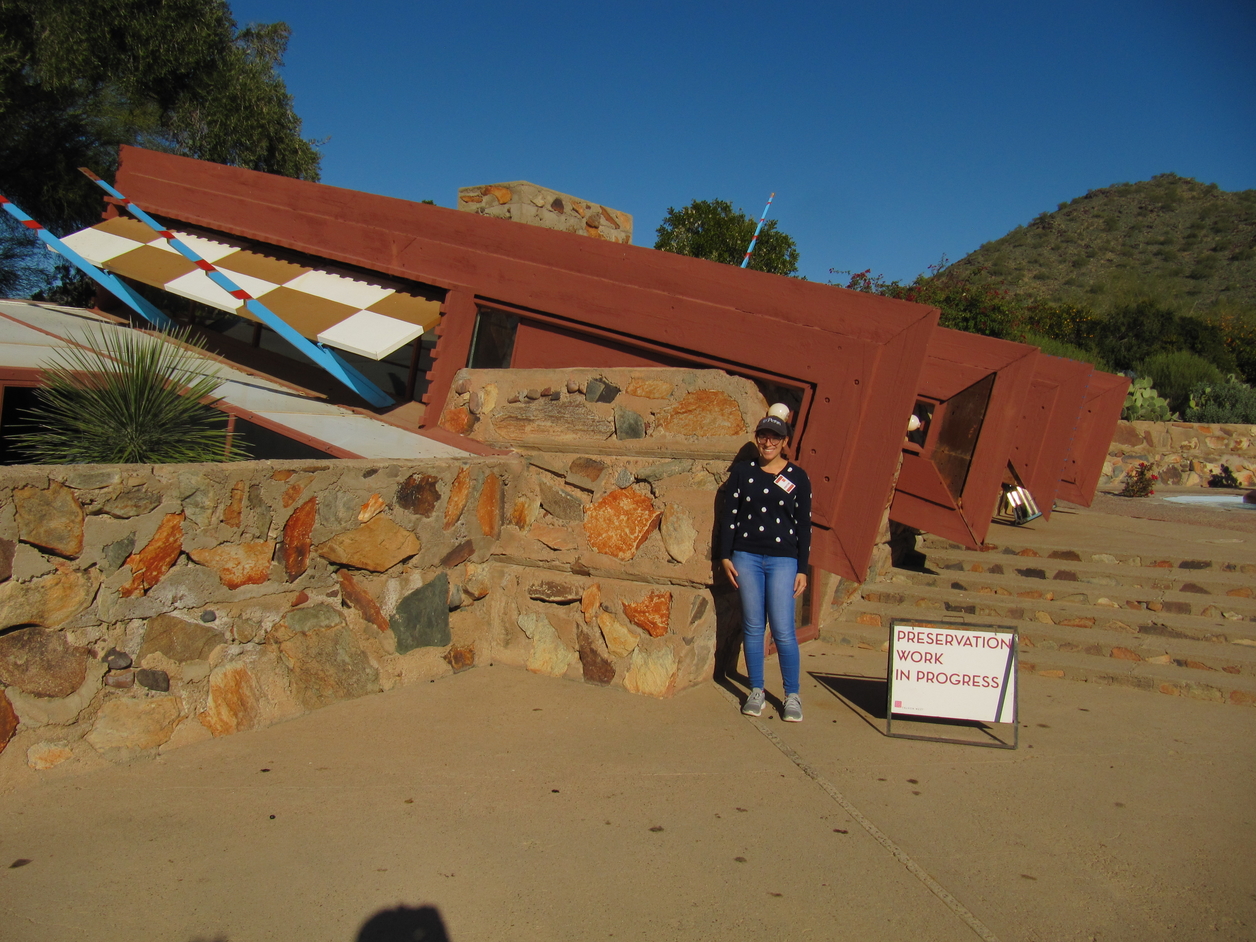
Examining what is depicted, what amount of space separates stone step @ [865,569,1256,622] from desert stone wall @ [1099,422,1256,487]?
10.7 m

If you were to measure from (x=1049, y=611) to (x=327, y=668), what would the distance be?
538cm

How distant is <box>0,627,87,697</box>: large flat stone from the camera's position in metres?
3.01

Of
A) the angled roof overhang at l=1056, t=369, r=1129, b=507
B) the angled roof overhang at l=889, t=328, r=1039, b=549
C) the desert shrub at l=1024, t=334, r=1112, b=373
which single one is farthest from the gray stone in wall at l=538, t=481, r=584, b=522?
the desert shrub at l=1024, t=334, r=1112, b=373

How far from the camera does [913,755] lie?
429 centimetres

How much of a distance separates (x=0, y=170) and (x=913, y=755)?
45.6 ft

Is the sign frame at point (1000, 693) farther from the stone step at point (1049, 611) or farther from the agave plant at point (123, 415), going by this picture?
the agave plant at point (123, 415)

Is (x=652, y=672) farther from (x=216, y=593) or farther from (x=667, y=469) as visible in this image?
(x=216, y=593)

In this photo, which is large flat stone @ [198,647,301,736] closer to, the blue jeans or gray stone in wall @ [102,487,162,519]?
gray stone in wall @ [102,487,162,519]

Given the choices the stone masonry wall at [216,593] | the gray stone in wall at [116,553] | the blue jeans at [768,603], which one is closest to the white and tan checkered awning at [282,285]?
the stone masonry wall at [216,593]

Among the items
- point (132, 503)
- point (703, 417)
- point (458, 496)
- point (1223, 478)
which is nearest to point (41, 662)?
point (132, 503)

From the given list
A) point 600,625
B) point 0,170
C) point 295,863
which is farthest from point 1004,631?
point 0,170

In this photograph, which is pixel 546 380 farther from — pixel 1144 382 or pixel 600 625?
pixel 1144 382

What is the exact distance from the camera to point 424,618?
4574 millimetres

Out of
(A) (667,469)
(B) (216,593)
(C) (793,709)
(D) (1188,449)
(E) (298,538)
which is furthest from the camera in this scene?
(D) (1188,449)
